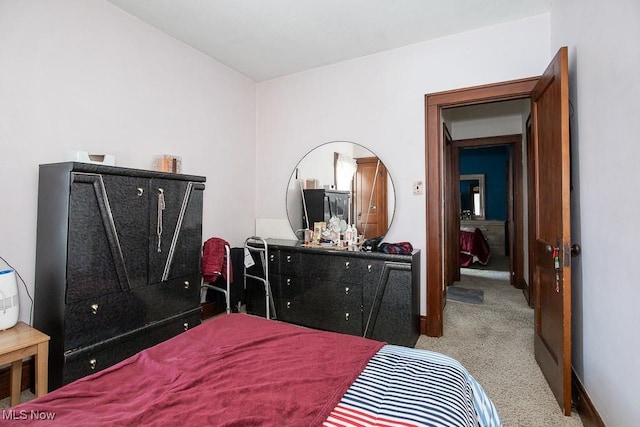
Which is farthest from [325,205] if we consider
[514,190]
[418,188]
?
[514,190]

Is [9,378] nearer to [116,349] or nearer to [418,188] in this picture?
[116,349]

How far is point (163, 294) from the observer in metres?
2.36

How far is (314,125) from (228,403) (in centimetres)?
310

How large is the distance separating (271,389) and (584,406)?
184cm

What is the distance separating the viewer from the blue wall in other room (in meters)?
6.98

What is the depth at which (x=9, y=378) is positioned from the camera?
1.97m

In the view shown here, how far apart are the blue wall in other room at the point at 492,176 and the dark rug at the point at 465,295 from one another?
10.3 feet

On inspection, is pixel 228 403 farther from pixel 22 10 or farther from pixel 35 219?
pixel 22 10

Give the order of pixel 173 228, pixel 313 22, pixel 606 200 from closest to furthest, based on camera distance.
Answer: pixel 606 200
pixel 173 228
pixel 313 22

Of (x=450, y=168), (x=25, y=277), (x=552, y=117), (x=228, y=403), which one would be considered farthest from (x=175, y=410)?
(x=450, y=168)

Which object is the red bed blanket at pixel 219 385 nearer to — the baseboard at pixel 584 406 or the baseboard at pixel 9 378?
the baseboard at pixel 584 406

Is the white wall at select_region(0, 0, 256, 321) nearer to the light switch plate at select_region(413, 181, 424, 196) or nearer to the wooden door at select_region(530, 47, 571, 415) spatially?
the light switch plate at select_region(413, 181, 424, 196)

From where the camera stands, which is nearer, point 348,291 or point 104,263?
point 104,263

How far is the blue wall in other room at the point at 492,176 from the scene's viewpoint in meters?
6.98
